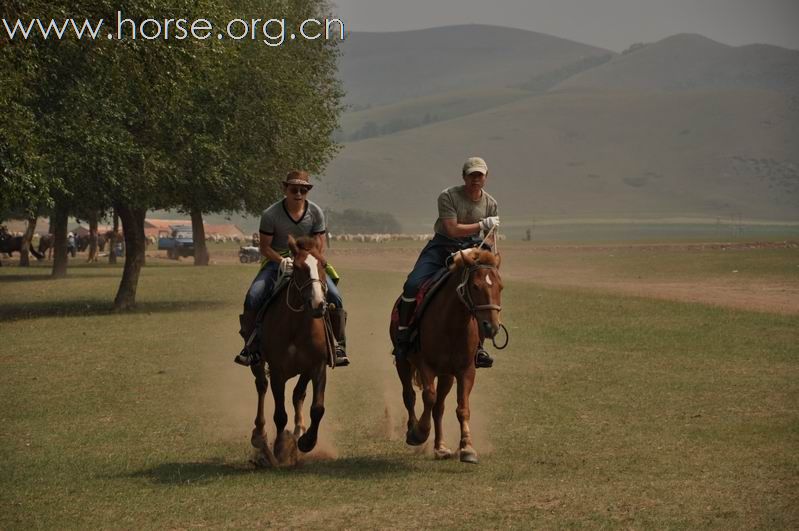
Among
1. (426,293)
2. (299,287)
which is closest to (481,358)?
(426,293)

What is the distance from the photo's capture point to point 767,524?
9844 millimetres

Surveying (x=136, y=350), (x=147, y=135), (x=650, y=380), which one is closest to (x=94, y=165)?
(x=147, y=135)

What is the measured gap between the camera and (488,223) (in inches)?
522

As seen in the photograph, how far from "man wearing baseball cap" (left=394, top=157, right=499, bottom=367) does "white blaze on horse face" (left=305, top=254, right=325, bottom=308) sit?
63.3 inches

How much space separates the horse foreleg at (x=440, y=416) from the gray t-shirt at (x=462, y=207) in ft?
5.46

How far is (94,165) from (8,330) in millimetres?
4578

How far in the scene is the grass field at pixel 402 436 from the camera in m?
10.6

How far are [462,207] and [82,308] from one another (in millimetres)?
26123

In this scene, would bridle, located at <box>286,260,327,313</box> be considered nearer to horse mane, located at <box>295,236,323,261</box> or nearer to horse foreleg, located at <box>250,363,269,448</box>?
horse mane, located at <box>295,236,323,261</box>

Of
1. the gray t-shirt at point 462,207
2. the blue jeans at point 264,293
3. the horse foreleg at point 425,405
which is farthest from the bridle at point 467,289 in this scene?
the blue jeans at point 264,293

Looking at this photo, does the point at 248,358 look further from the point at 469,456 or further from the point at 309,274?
the point at 469,456

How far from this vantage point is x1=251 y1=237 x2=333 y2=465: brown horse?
40.8ft

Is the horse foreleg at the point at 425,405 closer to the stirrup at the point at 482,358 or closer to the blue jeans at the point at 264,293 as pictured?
the stirrup at the point at 482,358

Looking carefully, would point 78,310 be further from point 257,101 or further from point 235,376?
point 235,376
